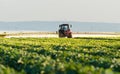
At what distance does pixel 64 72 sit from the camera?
6734 millimetres

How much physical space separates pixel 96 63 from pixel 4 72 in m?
5.46

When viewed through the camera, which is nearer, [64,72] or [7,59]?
[64,72]

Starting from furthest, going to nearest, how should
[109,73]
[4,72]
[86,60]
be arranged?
[86,60]
[4,72]
[109,73]

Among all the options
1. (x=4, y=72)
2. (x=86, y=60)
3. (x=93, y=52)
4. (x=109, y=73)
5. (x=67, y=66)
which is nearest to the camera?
(x=109, y=73)

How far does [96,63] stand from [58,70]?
4.99 meters

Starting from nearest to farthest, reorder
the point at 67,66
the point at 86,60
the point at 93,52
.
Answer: the point at 67,66 → the point at 86,60 → the point at 93,52

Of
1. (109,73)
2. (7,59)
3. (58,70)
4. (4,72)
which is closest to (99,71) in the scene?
(109,73)

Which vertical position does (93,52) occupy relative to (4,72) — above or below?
below

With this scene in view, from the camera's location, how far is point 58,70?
22.7ft

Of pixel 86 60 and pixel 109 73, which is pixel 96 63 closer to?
pixel 86 60

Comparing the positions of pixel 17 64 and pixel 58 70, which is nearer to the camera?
pixel 58 70

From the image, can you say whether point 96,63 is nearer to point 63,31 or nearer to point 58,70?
point 58,70

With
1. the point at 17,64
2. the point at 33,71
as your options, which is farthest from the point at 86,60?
the point at 33,71

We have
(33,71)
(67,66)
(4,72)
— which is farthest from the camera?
(33,71)
